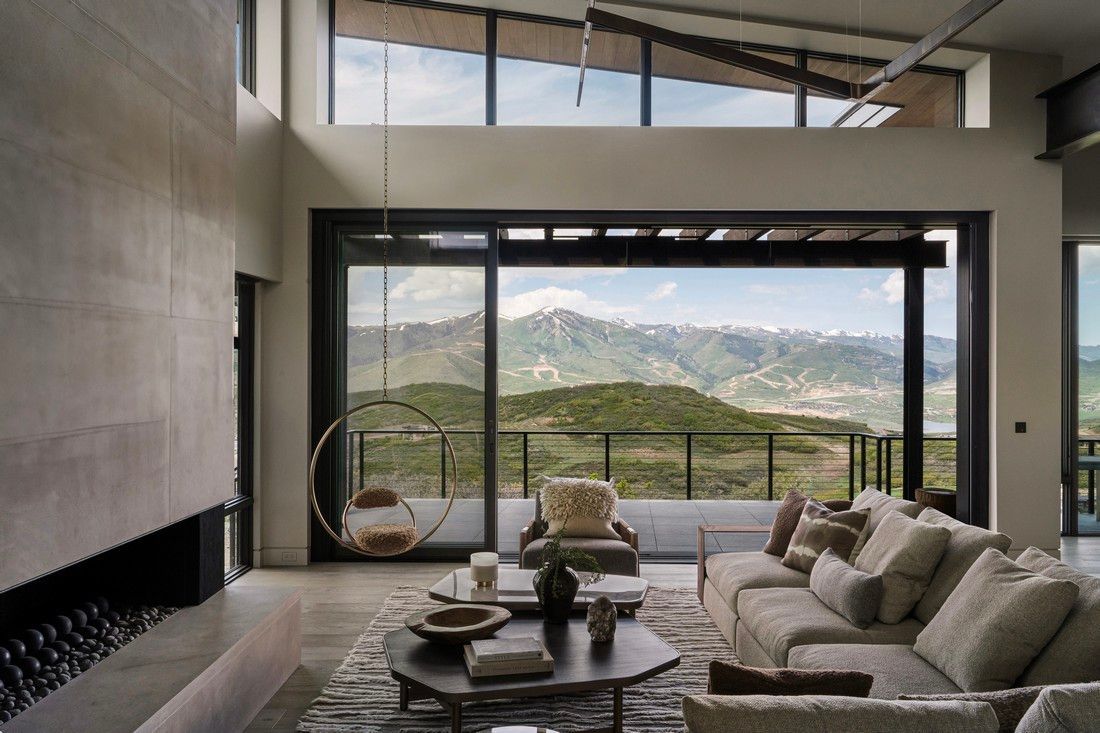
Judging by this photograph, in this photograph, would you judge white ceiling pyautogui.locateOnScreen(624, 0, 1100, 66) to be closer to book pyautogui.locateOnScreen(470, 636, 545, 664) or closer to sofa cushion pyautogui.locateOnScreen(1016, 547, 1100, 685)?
sofa cushion pyautogui.locateOnScreen(1016, 547, 1100, 685)

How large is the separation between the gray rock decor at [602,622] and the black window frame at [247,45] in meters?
4.29

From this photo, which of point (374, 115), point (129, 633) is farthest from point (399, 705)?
point (374, 115)

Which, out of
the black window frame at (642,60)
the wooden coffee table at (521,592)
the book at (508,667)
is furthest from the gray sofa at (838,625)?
the black window frame at (642,60)

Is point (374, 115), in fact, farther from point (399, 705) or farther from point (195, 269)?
point (399, 705)

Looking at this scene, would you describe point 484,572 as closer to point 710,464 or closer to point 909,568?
point 909,568

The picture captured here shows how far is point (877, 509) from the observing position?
3869mm

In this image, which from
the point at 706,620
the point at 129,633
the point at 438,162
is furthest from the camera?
the point at 438,162

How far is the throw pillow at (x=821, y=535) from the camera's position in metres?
3.81

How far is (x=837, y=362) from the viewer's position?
12.8m

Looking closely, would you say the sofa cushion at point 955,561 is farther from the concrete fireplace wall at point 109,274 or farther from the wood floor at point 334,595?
the concrete fireplace wall at point 109,274

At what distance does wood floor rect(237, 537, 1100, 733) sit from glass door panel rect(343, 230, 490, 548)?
398 millimetres

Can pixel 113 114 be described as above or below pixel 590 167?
below

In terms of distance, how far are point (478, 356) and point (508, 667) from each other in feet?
10.6

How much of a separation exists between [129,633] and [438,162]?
3.69 m
